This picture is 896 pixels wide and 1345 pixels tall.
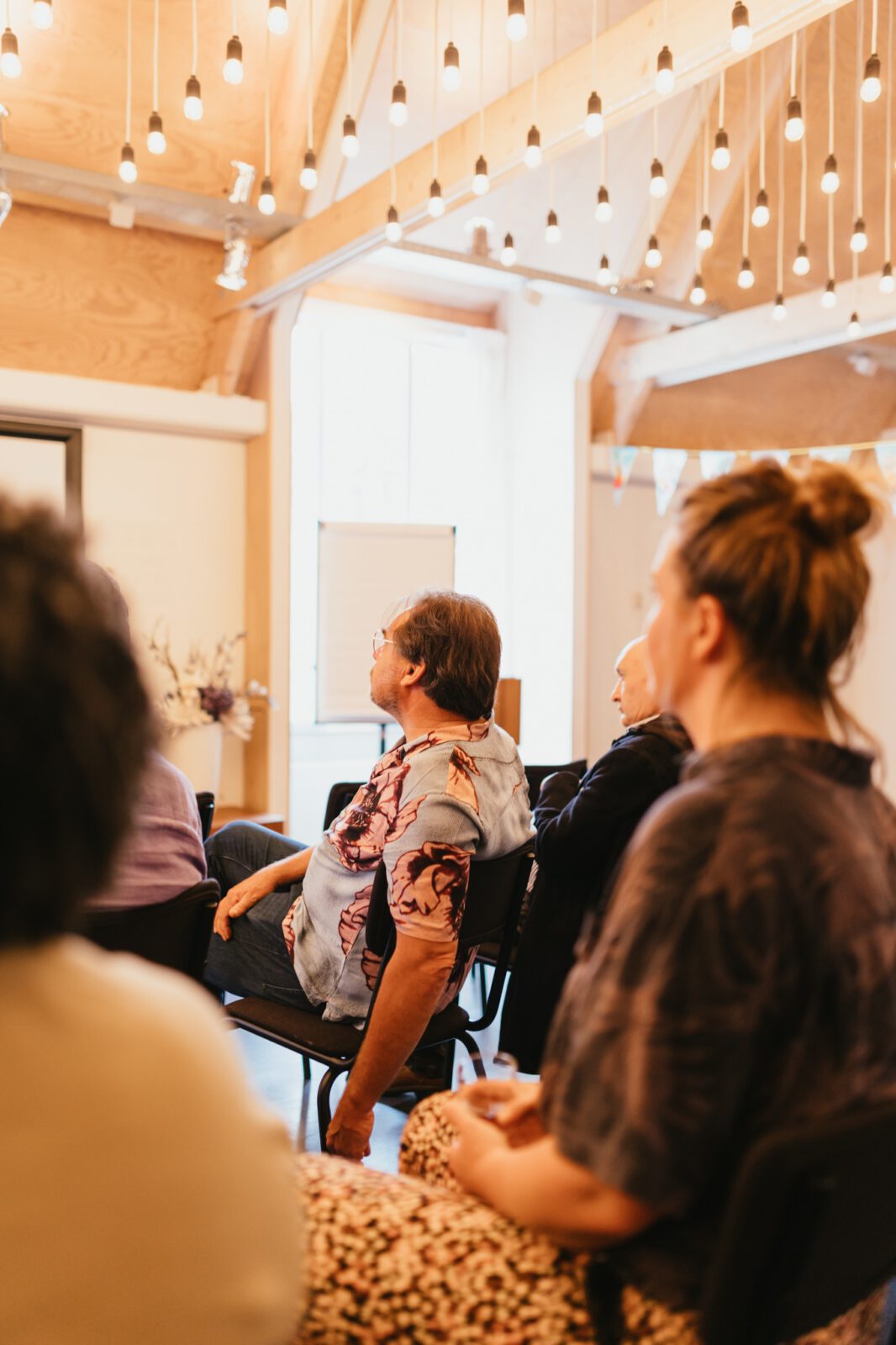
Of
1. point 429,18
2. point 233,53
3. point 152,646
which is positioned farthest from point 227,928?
point 429,18

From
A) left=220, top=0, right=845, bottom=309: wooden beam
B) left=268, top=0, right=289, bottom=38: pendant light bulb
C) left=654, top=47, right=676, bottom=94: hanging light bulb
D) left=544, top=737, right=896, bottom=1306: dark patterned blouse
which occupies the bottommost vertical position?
left=544, top=737, right=896, bottom=1306: dark patterned blouse

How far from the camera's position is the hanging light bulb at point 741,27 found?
8.34ft

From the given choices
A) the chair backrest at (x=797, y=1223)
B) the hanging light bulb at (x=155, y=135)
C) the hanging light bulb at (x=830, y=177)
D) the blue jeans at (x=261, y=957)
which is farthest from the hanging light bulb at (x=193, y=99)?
the chair backrest at (x=797, y=1223)

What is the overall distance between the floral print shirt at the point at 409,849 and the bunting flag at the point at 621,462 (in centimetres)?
420

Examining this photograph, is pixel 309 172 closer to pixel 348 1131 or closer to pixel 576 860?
pixel 576 860

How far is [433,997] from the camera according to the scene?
6.64 ft

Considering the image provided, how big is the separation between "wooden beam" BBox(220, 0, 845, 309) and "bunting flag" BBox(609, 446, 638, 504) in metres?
2.20

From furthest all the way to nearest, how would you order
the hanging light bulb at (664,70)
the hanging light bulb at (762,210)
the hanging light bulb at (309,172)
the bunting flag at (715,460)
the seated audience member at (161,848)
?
1. the bunting flag at (715,460)
2. the hanging light bulb at (762,210)
3. the hanging light bulb at (309,172)
4. the hanging light bulb at (664,70)
5. the seated audience member at (161,848)

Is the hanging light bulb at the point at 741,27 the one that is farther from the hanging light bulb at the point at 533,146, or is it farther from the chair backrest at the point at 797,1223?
the chair backrest at the point at 797,1223

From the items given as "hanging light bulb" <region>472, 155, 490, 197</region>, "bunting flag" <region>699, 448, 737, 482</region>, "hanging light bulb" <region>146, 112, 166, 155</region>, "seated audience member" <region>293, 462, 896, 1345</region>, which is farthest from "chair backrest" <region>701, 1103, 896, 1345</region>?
"bunting flag" <region>699, 448, 737, 482</region>

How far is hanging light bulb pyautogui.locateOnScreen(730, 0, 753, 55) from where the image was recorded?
2.54 meters

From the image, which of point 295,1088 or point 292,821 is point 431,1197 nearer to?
point 295,1088

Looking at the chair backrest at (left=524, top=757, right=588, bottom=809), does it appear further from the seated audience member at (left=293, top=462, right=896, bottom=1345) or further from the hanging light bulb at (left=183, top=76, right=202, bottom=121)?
the seated audience member at (left=293, top=462, right=896, bottom=1345)

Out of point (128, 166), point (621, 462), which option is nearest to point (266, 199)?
point (128, 166)
